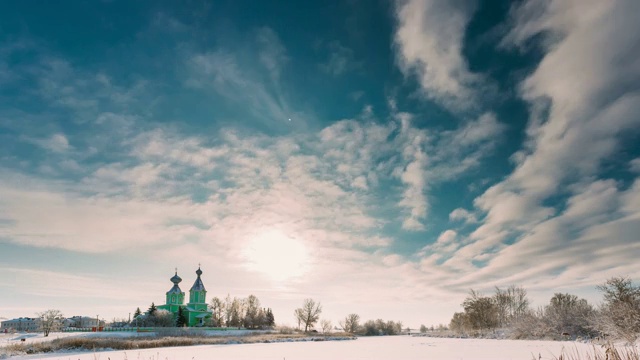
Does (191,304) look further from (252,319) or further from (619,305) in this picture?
(619,305)

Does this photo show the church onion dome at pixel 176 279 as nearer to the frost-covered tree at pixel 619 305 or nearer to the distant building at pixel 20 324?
the frost-covered tree at pixel 619 305

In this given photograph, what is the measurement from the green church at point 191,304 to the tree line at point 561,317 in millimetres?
61325

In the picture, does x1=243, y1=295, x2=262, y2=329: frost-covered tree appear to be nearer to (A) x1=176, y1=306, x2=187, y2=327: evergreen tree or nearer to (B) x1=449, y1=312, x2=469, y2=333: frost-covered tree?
(A) x1=176, y1=306, x2=187, y2=327: evergreen tree

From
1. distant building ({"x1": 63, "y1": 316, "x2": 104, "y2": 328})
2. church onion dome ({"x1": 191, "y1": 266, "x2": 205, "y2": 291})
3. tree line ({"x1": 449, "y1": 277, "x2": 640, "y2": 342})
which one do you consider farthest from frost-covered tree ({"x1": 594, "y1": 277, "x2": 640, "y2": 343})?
distant building ({"x1": 63, "y1": 316, "x2": 104, "y2": 328})

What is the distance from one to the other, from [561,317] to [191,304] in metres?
82.3

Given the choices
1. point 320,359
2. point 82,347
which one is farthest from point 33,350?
point 320,359

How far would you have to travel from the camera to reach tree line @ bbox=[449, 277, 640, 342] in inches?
1470

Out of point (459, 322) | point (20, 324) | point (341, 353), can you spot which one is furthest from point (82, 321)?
point (341, 353)

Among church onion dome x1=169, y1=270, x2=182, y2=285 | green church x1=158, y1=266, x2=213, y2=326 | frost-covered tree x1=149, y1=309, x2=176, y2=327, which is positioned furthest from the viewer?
church onion dome x1=169, y1=270, x2=182, y2=285

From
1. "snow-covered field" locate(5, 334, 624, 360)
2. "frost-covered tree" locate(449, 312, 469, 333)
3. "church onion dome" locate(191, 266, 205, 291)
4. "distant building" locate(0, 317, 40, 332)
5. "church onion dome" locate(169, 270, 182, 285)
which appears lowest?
"distant building" locate(0, 317, 40, 332)

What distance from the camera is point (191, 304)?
339ft

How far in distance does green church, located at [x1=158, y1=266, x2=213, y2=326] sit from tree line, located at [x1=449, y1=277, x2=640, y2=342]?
201ft

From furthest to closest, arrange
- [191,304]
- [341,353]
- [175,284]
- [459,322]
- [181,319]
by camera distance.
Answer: [175,284] → [191,304] → [459,322] → [181,319] → [341,353]

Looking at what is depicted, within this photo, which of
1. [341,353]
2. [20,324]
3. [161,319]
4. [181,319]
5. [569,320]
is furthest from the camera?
[20,324]
